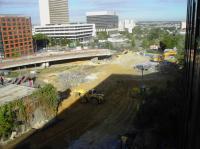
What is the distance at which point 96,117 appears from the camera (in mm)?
24047

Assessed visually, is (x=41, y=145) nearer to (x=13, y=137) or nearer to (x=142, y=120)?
(x=13, y=137)

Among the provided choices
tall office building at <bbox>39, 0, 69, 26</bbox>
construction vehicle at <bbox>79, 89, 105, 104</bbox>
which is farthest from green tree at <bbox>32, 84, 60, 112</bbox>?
tall office building at <bbox>39, 0, 69, 26</bbox>

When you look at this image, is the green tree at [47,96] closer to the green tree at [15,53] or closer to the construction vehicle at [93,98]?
the construction vehicle at [93,98]

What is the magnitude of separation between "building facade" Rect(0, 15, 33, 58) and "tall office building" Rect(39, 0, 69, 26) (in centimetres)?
7903

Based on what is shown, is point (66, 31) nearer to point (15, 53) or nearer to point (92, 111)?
point (15, 53)

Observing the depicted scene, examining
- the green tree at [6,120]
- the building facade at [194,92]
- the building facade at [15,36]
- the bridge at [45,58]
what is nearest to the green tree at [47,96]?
the green tree at [6,120]

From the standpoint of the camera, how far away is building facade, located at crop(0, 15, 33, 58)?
63.0 m

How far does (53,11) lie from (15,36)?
88.8m

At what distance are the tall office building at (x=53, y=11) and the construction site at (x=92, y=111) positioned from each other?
10816 centimetres

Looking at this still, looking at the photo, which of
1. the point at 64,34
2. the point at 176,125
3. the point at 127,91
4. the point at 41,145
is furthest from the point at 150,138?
the point at 64,34

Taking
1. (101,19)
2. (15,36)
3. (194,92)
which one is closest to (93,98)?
(194,92)

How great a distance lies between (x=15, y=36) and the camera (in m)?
67.1

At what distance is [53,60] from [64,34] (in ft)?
189

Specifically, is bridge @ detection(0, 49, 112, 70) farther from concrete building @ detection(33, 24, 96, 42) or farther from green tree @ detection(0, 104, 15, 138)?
concrete building @ detection(33, 24, 96, 42)
